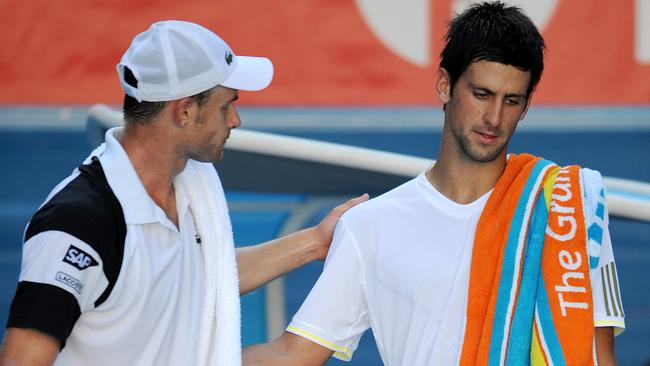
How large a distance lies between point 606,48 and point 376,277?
2286 millimetres

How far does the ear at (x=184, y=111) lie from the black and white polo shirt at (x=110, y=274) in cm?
13

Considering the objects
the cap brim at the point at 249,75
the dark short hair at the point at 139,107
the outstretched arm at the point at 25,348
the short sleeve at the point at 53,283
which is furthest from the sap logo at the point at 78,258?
the cap brim at the point at 249,75

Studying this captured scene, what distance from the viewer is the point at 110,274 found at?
2227mm

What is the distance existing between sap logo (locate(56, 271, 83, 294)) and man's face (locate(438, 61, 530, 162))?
31.6 inches

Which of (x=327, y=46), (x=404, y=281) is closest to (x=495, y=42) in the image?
(x=404, y=281)

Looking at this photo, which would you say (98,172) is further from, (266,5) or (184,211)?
(266,5)

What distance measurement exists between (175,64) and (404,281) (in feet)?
2.04

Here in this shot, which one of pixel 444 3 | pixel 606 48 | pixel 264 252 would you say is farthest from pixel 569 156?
pixel 264 252

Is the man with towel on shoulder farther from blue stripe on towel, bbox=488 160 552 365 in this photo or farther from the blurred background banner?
the blurred background banner

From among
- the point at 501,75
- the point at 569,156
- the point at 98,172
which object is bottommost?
the point at 569,156

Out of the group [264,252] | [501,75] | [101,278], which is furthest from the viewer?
[264,252]

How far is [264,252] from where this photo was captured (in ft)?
9.05

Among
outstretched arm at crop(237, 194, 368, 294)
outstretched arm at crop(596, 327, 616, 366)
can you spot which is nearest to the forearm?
outstretched arm at crop(237, 194, 368, 294)

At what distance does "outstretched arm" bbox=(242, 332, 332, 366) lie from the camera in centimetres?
256
